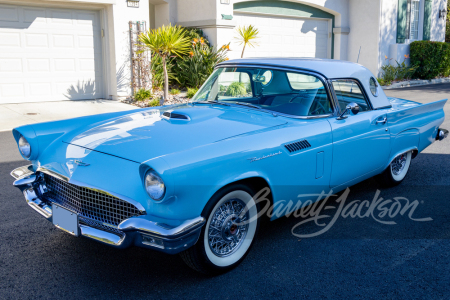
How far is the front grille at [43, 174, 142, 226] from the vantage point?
9.38 ft

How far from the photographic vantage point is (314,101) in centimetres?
398

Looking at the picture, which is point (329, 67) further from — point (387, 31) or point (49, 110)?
point (387, 31)

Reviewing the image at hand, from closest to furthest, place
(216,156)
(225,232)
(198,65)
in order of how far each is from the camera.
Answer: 1. (216,156)
2. (225,232)
3. (198,65)

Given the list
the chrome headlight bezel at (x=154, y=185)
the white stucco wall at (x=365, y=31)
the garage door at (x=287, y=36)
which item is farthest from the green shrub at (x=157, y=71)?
the chrome headlight bezel at (x=154, y=185)

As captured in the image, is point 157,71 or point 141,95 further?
point 157,71

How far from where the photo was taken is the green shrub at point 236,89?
4.36 meters

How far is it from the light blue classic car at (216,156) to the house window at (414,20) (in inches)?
658

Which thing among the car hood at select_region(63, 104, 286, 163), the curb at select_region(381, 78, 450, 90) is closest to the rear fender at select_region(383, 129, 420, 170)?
the car hood at select_region(63, 104, 286, 163)

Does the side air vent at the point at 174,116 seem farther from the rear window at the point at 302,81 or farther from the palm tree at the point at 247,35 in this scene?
the palm tree at the point at 247,35

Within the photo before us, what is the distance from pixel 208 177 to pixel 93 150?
916 mm

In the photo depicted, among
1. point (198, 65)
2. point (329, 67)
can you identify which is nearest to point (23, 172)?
point (329, 67)

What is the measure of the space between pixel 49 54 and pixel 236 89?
8305 millimetres

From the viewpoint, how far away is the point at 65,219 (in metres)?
3.03

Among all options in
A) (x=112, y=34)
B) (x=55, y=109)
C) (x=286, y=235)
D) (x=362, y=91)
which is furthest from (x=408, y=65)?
(x=286, y=235)
